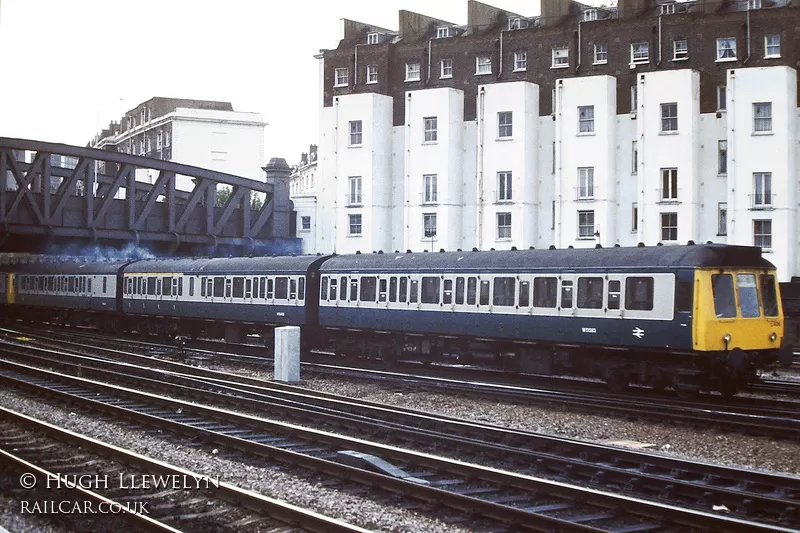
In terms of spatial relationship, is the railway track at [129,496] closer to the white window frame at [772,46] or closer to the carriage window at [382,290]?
the carriage window at [382,290]

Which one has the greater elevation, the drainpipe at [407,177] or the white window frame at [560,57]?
the white window frame at [560,57]

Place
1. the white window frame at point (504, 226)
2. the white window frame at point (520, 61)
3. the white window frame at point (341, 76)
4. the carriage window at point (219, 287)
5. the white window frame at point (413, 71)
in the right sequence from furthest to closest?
1. the white window frame at point (341, 76)
2. the white window frame at point (413, 71)
3. the white window frame at point (520, 61)
4. the white window frame at point (504, 226)
5. the carriage window at point (219, 287)

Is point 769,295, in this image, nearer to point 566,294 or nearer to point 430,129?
point 566,294

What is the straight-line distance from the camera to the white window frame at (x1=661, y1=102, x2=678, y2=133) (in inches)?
1906

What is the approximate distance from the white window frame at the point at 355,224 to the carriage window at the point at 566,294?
115ft

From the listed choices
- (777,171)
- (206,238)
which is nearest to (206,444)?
(777,171)

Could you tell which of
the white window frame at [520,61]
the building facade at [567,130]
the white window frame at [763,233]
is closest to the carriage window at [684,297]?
the building facade at [567,130]

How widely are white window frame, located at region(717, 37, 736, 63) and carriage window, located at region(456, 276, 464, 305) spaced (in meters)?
28.8

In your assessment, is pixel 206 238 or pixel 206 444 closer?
pixel 206 444

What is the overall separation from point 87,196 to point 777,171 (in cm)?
3420

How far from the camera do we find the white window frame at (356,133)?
57706 mm

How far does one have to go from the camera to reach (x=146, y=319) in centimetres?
4306

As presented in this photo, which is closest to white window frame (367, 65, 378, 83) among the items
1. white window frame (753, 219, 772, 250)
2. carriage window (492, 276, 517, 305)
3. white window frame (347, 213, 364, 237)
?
white window frame (347, 213, 364, 237)

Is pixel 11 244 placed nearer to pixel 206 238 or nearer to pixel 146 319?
pixel 206 238
